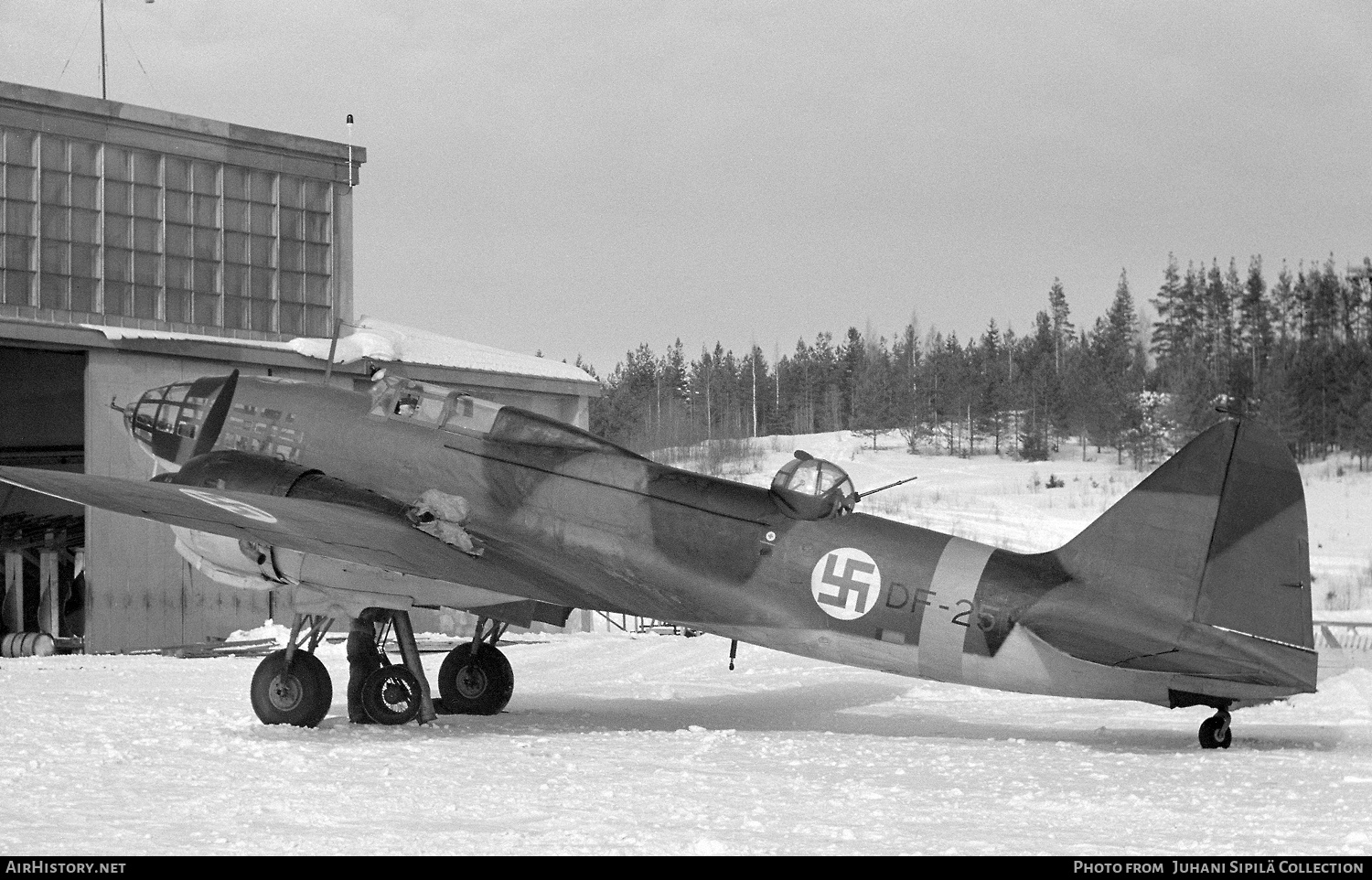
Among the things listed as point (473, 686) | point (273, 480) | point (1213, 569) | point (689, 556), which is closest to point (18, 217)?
point (273, 480)

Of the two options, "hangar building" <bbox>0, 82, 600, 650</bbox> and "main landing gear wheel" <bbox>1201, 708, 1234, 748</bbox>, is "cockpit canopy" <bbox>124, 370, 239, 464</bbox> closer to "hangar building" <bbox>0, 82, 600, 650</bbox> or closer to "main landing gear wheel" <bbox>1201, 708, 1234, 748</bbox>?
"hangar building" <bbox>0, 82, 600, 650</bbox>

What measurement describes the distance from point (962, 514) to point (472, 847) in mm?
54219

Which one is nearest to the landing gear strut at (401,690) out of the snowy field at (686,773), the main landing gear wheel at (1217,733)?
the snowy field at (686,773)

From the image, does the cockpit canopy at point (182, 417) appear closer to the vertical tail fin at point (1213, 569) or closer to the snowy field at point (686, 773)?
the snowy field at point (686, 773)

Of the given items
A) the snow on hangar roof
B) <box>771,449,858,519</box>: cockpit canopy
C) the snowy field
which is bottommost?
the snowy field

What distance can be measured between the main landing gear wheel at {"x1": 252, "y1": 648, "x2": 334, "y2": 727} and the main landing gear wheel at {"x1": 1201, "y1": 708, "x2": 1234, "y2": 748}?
7392 millimetres

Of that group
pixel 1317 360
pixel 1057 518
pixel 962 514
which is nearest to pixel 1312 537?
pixel 1057 518

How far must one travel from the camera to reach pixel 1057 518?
58.2m

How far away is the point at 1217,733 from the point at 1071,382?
7847cm

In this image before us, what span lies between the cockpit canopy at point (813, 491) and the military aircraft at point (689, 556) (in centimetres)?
2

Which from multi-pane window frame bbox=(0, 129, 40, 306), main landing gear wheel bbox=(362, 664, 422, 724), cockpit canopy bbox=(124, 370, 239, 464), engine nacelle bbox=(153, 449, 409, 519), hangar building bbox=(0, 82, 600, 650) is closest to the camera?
main landing gear wheel bbox=(362, 664, 422, 724)

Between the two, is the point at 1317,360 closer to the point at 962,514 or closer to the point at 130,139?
the point at 962,514

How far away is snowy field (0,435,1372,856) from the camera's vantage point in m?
7.03

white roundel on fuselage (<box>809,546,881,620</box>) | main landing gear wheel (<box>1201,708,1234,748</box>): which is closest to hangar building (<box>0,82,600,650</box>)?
white roundel on fuselage (<box>809,546,881,620</box>)
